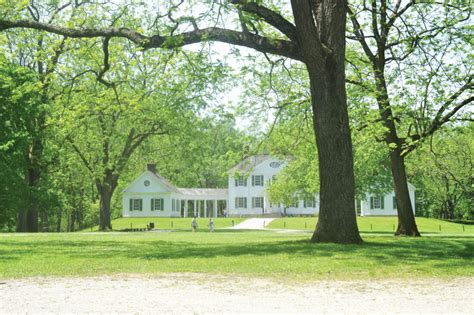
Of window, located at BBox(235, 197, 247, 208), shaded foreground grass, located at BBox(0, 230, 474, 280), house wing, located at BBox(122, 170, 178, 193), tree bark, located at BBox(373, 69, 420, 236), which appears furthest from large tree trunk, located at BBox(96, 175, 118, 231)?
shaded foreground grass, located at BBox(0, 230, 474, 280)

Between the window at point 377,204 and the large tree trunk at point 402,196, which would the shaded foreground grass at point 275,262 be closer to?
the large tree trunk at point 402,196

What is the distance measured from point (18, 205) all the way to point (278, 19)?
2766 cm

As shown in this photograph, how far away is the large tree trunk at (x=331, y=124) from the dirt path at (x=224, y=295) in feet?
18.7

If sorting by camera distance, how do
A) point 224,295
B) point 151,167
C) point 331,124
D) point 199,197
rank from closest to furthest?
point 224,295 < point 331,124 < point 151,167 < point 199,197

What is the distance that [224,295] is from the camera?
816cm

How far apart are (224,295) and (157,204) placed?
205 ft

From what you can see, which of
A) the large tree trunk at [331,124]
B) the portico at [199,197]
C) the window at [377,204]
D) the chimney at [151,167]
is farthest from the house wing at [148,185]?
the large tree trunk at [331,124]

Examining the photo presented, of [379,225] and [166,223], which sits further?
[166,223]

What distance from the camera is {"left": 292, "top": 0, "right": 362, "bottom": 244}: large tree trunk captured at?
50.1ft

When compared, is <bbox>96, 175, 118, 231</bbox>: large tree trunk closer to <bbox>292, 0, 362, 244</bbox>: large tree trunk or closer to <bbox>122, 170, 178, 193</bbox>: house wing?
<bbox>122, 170, 178, 193</bbox>: house wing

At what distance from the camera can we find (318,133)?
51.0 feet

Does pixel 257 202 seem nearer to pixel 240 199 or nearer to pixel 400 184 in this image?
pixel 240 199

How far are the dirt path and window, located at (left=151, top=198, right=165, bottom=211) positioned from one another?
60.0m

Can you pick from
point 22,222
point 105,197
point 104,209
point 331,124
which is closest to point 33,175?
point 22,222
